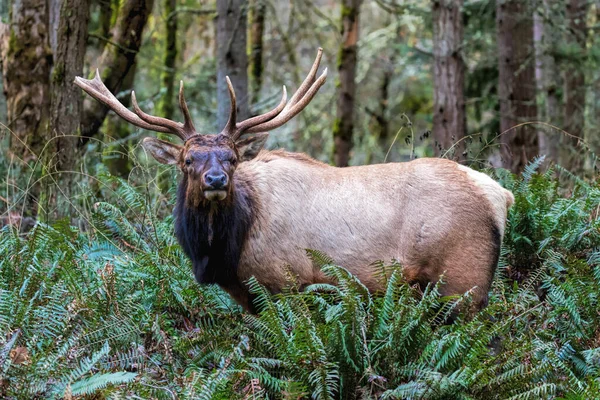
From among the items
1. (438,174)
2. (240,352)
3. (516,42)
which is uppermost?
(516,42)

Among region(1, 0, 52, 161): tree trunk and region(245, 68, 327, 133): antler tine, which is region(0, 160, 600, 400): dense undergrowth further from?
region(1, 0, 52, 161): tree trunk

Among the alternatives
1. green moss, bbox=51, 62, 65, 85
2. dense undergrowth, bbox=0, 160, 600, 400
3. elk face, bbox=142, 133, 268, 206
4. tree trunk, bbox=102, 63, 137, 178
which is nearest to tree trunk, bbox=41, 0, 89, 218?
green moss, bbox=51, 62, 65, 85

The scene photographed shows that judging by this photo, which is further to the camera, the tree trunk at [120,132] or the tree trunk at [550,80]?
the tree trunk at [550,80]

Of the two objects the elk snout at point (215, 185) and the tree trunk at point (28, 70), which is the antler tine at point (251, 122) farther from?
the tree trunk at point (28, 70)

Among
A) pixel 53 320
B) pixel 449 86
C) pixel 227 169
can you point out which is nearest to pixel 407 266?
pixel 227 169

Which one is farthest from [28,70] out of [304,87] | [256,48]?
[256,48]

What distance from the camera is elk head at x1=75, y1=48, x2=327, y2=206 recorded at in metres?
6.51

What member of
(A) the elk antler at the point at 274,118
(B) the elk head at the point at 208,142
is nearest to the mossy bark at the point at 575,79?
(A) the elk antler at the point at 274,118

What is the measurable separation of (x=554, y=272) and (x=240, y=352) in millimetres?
2917

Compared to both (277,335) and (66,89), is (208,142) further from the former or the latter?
(66,89)

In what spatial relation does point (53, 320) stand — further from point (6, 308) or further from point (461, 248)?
point (461, 248)

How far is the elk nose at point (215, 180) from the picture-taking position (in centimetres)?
636

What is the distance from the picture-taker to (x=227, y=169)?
6621 mm

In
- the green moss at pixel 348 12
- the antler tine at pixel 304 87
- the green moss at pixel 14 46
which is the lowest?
the antler tine at pixel 304 87
